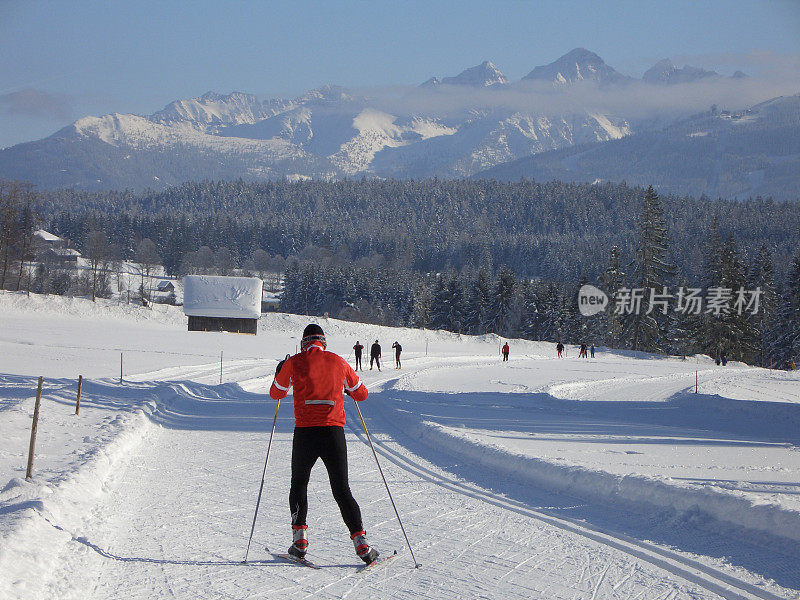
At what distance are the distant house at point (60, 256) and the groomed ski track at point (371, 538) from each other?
102m

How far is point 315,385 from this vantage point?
19.0 feet

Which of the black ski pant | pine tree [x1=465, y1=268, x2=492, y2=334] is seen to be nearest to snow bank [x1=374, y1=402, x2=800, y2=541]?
the black ski pant

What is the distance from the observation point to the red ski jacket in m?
5.79

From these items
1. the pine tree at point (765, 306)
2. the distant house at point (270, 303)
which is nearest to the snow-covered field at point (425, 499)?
the pine tree at point (765, 306)

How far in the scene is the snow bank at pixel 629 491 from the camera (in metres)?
6.70

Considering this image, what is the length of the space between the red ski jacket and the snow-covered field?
125 centimetres

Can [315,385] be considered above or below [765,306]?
below

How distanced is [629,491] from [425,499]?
8.02ft

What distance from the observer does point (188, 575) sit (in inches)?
213

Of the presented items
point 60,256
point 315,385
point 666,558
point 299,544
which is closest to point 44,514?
point 299,544

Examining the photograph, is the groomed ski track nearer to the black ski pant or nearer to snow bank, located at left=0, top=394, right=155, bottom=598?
snow bank, located at left=0, top=394, right=155, bottom=598

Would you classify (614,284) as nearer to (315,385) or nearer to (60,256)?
(315,385)

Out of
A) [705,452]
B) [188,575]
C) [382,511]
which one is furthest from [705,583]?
[705,452]

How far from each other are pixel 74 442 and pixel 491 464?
21.6 feet
